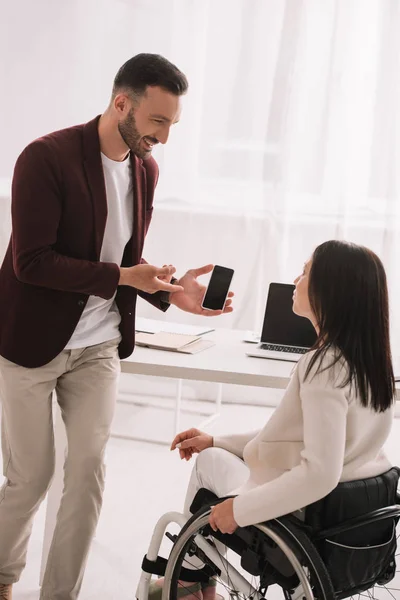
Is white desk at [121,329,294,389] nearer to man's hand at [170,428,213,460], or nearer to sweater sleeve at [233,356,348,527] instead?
man's hand at [170,428,213,460]

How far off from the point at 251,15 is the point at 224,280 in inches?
88.4

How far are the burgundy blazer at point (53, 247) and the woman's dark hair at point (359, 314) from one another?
0.55 metres

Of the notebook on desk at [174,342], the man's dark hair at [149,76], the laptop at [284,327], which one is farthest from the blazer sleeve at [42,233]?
the laptop at [284,327]

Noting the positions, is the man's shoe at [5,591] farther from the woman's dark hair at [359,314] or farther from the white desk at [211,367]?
the woman's dark hair at [359,314]

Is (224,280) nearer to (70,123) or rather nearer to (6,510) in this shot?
(6,510)

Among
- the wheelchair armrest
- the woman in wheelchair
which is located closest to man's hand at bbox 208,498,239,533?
the woman in wheelchair

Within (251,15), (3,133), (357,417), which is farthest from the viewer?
(3,133)

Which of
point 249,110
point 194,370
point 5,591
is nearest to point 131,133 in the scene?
point 194,370

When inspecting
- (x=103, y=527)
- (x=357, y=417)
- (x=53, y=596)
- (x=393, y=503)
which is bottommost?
(x=103, y=527)

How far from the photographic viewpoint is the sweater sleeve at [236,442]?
171cm

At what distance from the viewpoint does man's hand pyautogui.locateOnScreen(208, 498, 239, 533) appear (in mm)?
1406

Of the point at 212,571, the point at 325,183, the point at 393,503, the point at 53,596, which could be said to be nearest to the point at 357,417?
the point at 393,503

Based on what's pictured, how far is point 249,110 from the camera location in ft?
13.0

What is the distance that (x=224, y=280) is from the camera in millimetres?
2096
